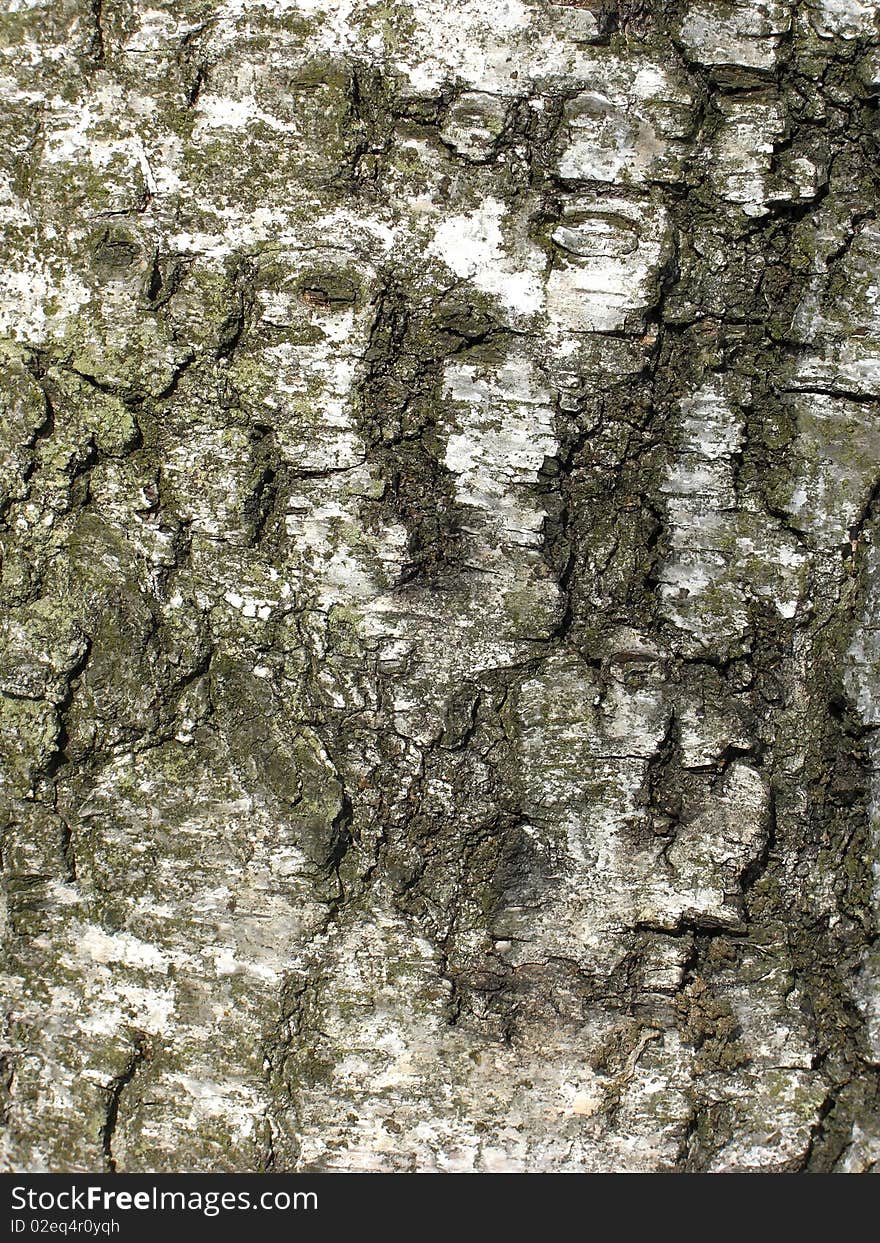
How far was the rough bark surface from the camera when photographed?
118cm

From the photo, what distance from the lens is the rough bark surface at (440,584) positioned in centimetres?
118

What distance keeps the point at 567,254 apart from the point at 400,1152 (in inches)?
50.6

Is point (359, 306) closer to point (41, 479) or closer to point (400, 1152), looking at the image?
point (41, 479)

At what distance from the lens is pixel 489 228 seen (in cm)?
118

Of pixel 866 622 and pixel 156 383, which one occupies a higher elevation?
pixel 156 383

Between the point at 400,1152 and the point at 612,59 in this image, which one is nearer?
the point at 612,59

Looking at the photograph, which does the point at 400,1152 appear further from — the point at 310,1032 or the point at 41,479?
the point at 41,479

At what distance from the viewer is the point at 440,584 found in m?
1.24

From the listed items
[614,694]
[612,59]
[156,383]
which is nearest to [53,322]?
[156,383]

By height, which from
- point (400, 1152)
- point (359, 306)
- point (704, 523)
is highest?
point (359, 306)

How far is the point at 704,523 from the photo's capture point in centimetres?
123

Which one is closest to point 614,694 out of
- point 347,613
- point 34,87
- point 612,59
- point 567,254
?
point 347,613

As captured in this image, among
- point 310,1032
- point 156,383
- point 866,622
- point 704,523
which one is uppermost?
point 156,383

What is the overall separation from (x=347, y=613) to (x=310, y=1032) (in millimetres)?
603
